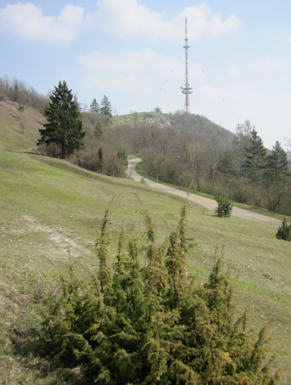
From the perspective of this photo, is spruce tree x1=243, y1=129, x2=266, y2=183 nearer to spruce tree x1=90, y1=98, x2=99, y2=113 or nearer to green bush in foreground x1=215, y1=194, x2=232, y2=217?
green bush in foreground x1=215, y1=194, x2=232, y2=217

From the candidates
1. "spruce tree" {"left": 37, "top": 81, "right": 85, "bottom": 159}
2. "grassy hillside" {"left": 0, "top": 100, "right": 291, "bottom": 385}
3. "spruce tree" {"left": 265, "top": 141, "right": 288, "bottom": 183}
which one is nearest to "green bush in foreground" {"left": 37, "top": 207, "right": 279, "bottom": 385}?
"grassy hillside" {"left": 0, "top": 100, "right": 291, "bottom": 385}

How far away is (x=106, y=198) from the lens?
23312 millimetres

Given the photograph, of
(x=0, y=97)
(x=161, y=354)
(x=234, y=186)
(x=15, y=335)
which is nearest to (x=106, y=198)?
(x=15, y=335)

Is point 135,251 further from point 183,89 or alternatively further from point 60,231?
point 183,89

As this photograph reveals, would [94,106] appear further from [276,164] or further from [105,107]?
[276,164]

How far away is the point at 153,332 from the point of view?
3.77m

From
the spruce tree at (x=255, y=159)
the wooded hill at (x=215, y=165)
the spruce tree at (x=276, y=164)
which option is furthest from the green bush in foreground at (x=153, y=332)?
the spruce tree at (x=255, y=159)

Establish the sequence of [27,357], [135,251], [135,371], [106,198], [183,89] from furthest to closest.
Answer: [183,89] → [106,198] → [135,251] → [27,357] → [135,371]

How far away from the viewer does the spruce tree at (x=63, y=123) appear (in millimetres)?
40062

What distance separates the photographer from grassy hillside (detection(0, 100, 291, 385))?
5.37m

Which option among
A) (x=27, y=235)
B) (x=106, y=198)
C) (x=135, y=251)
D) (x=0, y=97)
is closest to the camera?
(x=135, y=251)

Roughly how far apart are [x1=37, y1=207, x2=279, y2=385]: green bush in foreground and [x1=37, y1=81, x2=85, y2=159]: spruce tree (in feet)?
124

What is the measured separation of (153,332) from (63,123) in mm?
40407

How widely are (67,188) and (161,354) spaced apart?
21036mm
